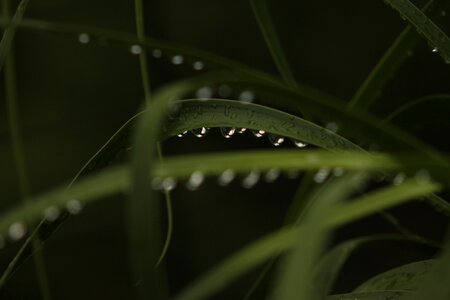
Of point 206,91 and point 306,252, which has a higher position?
point 206,91

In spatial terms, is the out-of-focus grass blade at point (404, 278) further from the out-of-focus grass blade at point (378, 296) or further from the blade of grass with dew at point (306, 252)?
the blade of grass with dew at point (306, 252)

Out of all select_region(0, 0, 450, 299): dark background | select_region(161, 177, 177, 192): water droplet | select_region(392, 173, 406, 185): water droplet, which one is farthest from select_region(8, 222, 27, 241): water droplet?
select_region(0, 0, 450, 299): dark background

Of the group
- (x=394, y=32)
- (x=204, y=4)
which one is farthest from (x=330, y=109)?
(x=204, y=4)

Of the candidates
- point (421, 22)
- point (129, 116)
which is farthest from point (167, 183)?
point (129, 116)

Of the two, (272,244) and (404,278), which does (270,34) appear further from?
(272,244)

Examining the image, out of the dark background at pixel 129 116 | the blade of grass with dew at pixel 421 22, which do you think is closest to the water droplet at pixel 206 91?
the blade of grass with dew at pixel 421 22
